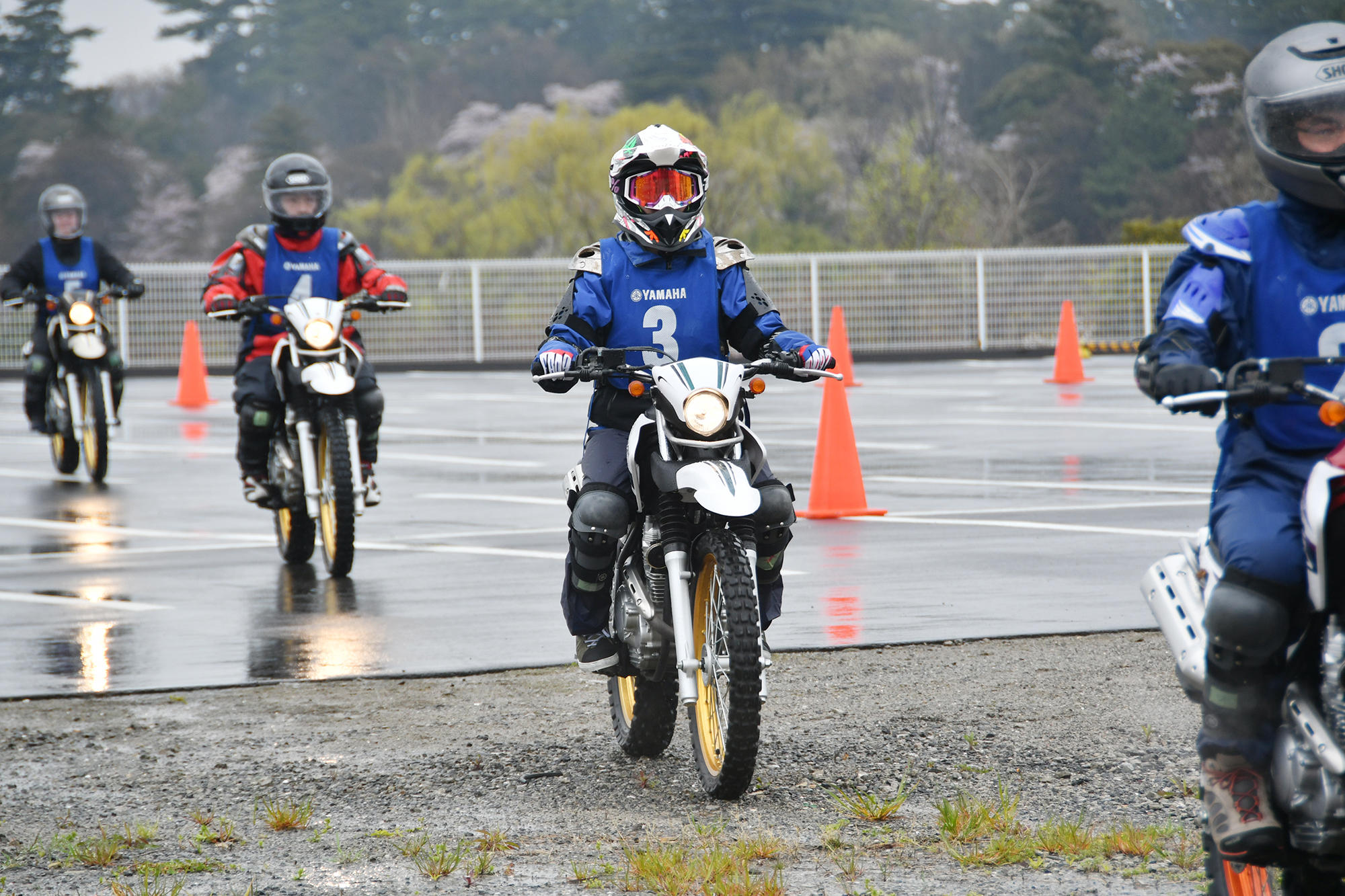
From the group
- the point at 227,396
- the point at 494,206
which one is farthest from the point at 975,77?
the point at 227,396

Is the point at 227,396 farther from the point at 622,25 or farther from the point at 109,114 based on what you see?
the point at 622,25

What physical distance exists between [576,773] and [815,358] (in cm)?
152

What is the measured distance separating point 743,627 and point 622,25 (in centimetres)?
7709

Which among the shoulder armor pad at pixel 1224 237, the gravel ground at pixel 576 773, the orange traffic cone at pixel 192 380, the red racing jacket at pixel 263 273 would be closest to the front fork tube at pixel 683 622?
the gravel ground at pixel 576 773

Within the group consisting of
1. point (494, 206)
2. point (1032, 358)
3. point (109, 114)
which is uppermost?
point (109, 114)

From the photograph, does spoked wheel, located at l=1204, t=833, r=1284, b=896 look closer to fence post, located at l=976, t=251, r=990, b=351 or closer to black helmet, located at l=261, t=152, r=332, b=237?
black helmet, located at l=261, t=152, r=332, b=237

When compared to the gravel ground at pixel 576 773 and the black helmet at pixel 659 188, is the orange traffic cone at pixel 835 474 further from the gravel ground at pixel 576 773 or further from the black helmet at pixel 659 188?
the black helmet at pixel 659 188

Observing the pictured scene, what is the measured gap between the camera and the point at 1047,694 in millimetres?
6422

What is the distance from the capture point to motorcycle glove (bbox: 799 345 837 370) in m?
5.77

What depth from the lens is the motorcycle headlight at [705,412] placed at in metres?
5.26

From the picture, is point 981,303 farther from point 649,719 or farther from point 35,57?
point 35,57

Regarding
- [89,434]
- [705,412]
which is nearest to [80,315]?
[89,434]

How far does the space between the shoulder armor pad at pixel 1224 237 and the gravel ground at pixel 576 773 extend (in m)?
1.55

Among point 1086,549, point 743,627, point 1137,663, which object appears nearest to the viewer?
point 743,627
